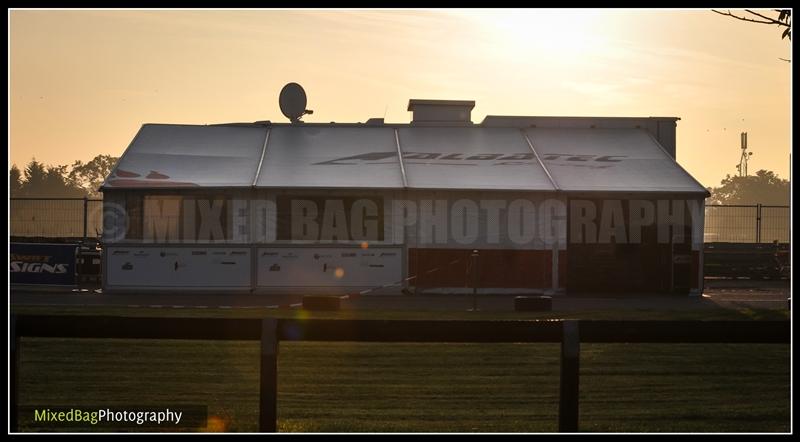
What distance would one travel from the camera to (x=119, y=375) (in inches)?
464

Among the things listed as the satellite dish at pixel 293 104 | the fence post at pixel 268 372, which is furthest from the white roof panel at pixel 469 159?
the fence post at pixel 268 372

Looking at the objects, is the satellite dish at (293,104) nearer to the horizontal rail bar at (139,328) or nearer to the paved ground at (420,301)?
the paved ground at (420,301)

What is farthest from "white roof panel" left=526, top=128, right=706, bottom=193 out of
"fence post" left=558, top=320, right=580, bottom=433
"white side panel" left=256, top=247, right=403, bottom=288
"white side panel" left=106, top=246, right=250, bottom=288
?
"fence post" left=558, top=320, right=580, bottom=433

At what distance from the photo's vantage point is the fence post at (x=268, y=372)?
7480mm

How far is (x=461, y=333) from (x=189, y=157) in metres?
24.5

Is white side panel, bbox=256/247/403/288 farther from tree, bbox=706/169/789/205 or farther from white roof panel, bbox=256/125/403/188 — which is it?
tree, bbox=706/169/789/205

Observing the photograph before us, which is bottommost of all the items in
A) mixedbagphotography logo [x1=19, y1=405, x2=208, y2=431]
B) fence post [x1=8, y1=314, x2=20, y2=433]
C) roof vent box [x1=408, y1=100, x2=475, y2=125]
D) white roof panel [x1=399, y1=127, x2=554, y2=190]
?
mixedbagphotography logo [x1=19, y1=405, x2=208, y2=431]

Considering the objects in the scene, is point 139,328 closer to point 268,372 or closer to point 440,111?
point 268,372

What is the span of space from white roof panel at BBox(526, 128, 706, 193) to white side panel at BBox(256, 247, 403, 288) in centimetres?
571

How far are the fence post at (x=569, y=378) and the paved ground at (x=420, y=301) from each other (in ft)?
55.8

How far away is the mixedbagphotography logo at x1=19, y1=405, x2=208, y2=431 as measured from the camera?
841 cm

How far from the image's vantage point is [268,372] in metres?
7.49

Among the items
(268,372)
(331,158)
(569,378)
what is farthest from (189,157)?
(569,378)

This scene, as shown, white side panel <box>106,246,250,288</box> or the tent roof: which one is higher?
the tent roof
